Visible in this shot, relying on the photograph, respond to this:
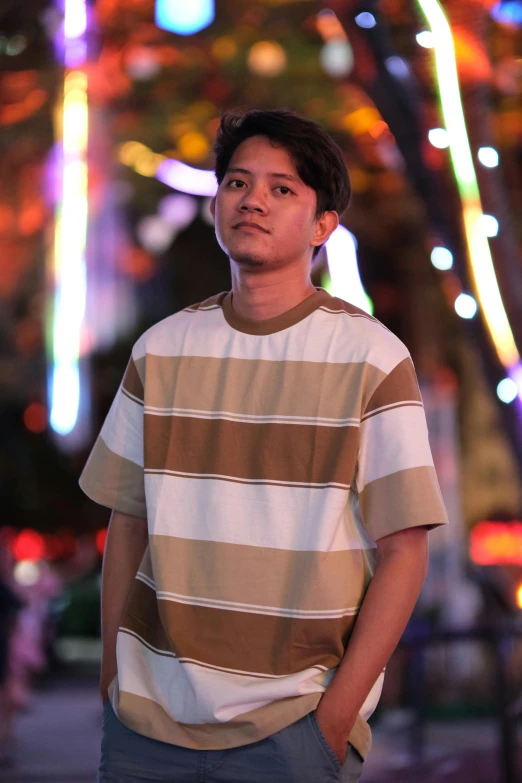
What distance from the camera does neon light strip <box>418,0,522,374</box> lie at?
5.25 m

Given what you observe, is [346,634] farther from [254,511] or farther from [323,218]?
[323,218]

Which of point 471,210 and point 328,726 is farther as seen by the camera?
point 471,210

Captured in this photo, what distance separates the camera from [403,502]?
221 centimetres

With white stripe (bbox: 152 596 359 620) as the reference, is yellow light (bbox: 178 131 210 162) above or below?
above

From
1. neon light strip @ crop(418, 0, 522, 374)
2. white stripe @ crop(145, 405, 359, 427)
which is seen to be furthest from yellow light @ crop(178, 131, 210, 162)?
white stripe @ crop(145, 405, 359, 427)

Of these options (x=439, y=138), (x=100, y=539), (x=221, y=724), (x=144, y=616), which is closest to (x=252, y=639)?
(x=221, y=724)

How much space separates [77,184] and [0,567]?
4952 mm

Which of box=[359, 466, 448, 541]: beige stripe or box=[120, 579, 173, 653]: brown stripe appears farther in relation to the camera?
box=[120, 579, 173, 653]: brown stripe

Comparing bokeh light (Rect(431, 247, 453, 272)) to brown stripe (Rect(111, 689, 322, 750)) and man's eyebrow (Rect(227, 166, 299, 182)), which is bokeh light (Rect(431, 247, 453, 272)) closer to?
man's eyebrow (Rect(227, 166, 299, 182))

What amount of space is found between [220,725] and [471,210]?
358 centimetres

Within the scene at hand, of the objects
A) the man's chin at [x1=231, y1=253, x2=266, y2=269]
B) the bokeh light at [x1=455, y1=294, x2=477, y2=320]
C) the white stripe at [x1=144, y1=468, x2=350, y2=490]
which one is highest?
the bokeh light at [x1=455, y1=294, x2=477, y2=320]

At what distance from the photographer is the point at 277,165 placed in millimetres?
2463

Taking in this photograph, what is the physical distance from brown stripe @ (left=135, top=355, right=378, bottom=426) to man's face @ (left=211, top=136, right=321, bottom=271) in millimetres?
235

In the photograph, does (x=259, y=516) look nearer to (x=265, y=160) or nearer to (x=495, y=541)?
(x=265, y=160)
